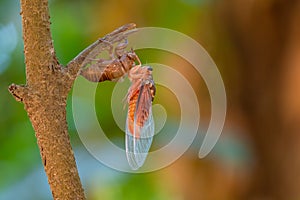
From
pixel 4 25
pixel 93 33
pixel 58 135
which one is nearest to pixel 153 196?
pixel 93 33

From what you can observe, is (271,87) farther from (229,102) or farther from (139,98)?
(139,98)

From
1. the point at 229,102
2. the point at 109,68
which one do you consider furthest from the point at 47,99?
the point at 229,102

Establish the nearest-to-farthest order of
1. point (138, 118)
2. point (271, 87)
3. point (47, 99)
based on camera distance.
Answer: point (47, 99)
point (138, 118)
point (271, 87)

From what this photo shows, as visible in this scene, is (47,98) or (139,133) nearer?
(47,98)

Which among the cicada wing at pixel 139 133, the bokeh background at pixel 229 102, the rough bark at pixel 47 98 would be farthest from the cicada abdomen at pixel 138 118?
the bokeh background at pixel 229 102

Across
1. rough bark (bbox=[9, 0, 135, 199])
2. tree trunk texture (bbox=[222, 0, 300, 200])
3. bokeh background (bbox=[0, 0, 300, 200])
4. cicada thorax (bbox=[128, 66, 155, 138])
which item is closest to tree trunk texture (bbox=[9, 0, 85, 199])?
rough bark (bbox=[9, 0, 135, 199])

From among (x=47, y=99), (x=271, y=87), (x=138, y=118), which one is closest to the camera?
(x=47, y=99)

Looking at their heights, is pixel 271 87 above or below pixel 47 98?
above

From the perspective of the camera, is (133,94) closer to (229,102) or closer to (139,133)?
(139,133)

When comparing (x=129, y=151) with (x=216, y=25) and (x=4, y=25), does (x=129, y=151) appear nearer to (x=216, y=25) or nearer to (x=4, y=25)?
(x=216, y=25)
